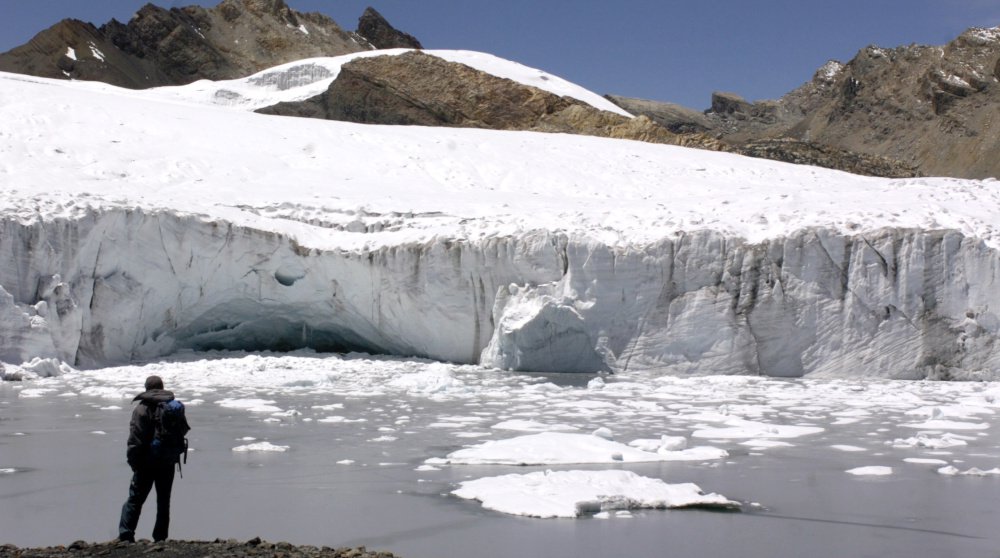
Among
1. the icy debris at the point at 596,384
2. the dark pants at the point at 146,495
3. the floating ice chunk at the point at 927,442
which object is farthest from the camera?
the icy debris at the point at 596,384

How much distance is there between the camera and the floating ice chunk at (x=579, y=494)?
17.9 feet

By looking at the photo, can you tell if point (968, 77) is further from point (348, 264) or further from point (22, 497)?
point (22, 497)

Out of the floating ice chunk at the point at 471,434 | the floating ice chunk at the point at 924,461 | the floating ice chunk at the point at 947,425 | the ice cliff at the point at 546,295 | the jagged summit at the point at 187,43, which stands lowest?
the floating ice chunk at the point at 471,434

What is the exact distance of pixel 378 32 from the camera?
61688 mm

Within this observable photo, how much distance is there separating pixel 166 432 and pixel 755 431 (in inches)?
210

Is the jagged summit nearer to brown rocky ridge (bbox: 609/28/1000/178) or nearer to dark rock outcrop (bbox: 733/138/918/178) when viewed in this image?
brown rocky ridge (bbox: 609/28/1000/178)

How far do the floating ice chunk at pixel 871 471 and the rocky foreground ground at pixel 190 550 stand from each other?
3.79 meters

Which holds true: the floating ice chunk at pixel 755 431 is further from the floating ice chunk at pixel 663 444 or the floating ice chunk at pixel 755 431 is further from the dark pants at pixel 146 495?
the dark pants at pixel 146 495

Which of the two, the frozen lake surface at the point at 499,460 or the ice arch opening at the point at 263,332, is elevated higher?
the ice arch opening at the point at 263,332

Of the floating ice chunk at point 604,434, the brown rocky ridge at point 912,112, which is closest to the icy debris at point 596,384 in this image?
the floating ice chunk at point 604,434

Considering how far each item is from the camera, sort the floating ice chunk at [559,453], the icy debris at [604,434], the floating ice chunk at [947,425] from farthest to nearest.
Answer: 1. the floating ice chunk at [947,425]
2. the icy debris at [604,434]
3. the floating ice chunk at [559,453]

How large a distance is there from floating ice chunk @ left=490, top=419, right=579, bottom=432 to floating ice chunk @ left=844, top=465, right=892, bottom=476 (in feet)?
8.08

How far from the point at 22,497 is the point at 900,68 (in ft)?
247

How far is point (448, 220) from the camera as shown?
14508 mm
